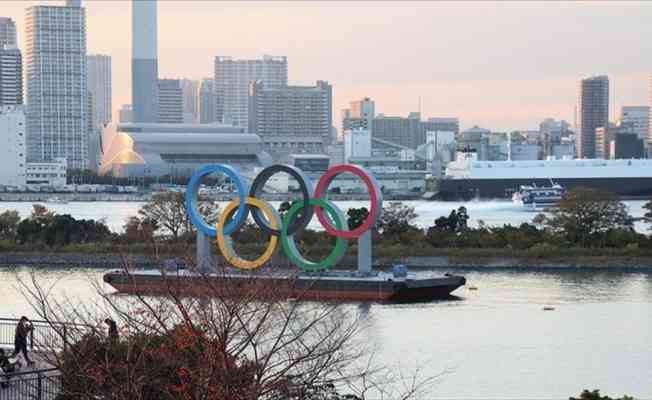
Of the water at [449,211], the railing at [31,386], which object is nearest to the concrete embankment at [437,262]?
the water at [449,211]

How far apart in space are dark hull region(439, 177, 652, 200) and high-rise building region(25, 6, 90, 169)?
4093 centimetres

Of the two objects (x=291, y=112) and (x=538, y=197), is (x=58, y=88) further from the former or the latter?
(x=538, y=197)

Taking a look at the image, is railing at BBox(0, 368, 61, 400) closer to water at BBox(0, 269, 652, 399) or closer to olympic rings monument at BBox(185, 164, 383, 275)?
water at BBox(0, 269, 652, 399)

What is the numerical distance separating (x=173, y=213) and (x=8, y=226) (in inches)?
137

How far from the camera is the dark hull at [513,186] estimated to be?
59312 mm

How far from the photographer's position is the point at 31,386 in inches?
317

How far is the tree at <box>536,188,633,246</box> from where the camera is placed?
94.9 ft

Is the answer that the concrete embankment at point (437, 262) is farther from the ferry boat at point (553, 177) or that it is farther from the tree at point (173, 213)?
the ferry boat at point (553, 177)

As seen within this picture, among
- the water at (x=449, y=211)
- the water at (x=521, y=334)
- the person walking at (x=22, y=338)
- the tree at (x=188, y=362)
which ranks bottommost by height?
the water at (x=449, y=211)

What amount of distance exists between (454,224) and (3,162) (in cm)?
5513

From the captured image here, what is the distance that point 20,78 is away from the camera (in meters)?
97.1

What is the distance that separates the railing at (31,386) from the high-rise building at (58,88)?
90143 millimetres

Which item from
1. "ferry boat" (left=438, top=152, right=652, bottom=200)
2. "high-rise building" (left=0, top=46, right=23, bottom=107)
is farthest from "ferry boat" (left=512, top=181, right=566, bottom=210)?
"high-rise building" (left=0, top=46, right=23, bottom=107)

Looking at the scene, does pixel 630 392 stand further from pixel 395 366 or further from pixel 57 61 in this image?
pixel 57 61
